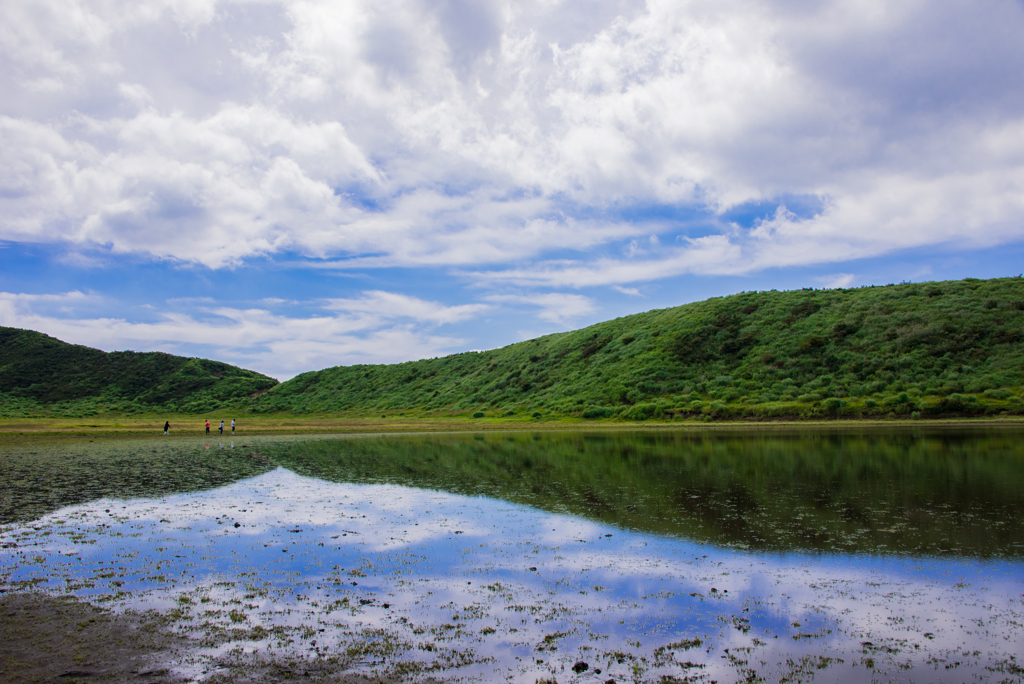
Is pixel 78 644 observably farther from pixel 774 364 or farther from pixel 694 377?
pixel 774 364

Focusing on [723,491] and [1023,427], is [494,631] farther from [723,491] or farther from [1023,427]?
[1023,427]

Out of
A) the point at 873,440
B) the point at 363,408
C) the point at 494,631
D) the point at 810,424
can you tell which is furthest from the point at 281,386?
the point at 494,631

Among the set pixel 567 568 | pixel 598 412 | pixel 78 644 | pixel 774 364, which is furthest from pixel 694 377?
pixel 78 644

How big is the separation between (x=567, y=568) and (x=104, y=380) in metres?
175

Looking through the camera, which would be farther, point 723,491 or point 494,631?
point 723,491

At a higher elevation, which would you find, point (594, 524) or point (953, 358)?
point (953, 358)

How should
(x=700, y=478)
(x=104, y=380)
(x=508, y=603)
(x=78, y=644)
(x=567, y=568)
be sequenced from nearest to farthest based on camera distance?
(x=78, y=644), (x=508, y=603), (x=567, y=568), (x=700, y=478), (x=104, y=380)

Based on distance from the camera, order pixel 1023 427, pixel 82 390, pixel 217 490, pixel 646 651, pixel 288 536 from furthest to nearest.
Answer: pixel 82 390
pixel 1023 427
pixel 217 490
pixel 288 536
pixel 646 651

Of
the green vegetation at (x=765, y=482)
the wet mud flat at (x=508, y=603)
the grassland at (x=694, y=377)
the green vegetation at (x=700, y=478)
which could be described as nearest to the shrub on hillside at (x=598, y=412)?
the grassland at (x=694, y=377)

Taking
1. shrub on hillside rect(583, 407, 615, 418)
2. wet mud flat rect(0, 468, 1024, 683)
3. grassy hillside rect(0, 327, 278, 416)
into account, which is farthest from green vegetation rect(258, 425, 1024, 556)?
grassy hillside rect(0, 327, 278, 416)

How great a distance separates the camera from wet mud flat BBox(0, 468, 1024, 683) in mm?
8562

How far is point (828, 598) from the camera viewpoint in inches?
449

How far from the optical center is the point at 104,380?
150750mm

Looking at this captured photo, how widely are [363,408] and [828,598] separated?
133 meters
